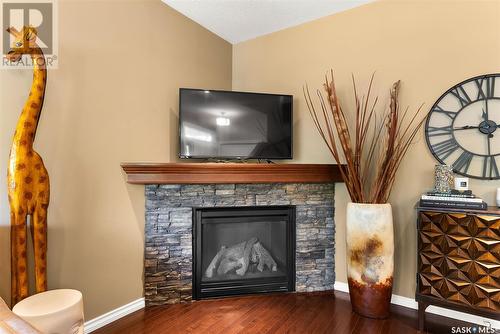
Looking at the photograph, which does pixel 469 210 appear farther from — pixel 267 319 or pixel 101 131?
pixel 101 131

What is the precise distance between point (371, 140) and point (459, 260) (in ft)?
3.81

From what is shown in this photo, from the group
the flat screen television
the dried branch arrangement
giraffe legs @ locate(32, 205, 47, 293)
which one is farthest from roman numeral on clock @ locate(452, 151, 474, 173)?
giraffe legs @ locate(32, 205, 47, 293)

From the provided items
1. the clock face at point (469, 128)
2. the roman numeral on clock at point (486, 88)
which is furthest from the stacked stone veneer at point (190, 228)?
the roman numeral on clock at point (486, 88)

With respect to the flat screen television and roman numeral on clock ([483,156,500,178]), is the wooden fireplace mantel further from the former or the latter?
roman numeral on clock ([483,156,500,178])

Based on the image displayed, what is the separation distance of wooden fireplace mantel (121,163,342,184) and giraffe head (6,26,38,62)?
2.87 ft

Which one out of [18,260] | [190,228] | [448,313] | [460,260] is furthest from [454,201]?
[18,260]

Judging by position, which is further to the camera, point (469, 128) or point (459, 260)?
point (469, 128)

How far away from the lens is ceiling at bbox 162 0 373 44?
2621mm

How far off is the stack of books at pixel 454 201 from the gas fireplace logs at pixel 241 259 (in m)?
1.42

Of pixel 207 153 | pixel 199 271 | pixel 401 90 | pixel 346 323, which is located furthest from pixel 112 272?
pixel 401 90

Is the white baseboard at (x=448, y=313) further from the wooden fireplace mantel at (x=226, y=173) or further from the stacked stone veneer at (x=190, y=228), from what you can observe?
the wooden fireplace mantel at (x=226, y=173)

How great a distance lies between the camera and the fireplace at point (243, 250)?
253cm

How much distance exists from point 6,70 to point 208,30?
1.93m

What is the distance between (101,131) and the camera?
212 centimetres
